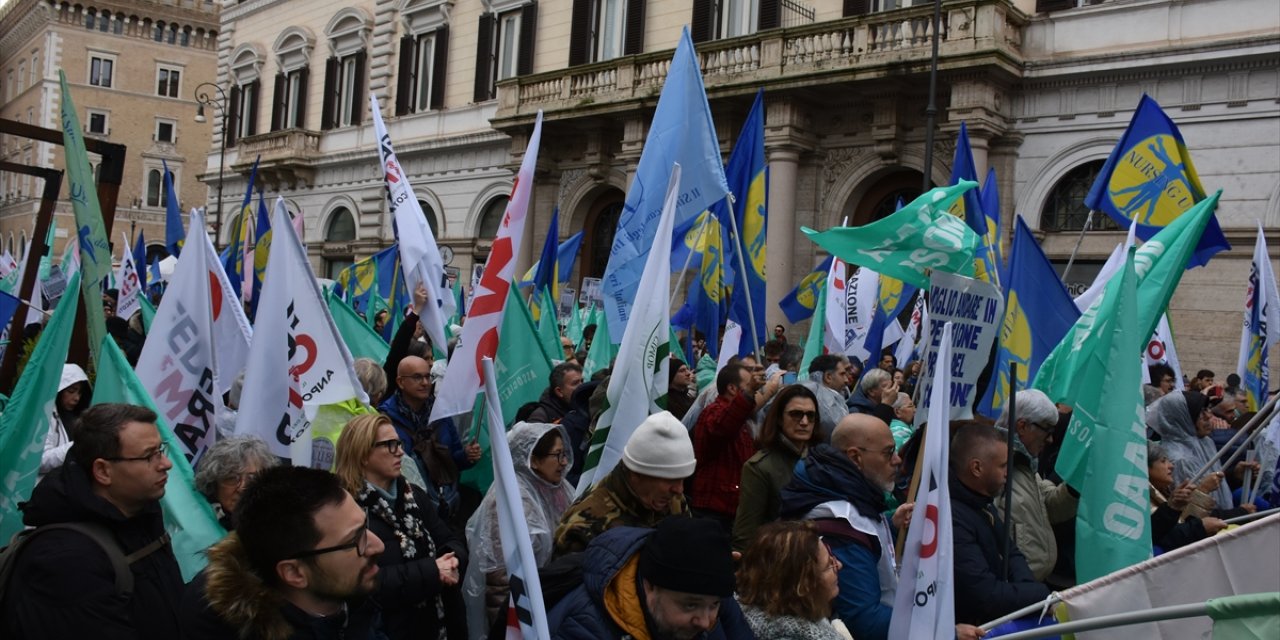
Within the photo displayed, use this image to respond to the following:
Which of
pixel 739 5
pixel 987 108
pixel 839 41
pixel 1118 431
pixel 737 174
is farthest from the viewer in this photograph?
pixel 739 5

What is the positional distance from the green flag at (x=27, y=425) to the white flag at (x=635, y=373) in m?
2.14

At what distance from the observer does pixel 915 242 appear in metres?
5.19

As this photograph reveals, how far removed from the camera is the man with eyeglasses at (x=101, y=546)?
2816mm

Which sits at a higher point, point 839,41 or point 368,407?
point 839,41

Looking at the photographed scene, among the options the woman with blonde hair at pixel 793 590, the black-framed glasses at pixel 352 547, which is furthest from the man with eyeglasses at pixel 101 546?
the woman with blonde hair at pixel 793 590

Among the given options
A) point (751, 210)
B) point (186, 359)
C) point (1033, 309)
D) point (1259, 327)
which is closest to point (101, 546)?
point (186, 359)

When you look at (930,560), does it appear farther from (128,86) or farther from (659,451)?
(128,86)

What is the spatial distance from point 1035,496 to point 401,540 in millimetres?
2527

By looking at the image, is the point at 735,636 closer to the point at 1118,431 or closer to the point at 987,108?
the point at 1118,431

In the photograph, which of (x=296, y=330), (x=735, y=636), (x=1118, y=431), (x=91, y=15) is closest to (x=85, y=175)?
(x=296, y=330)

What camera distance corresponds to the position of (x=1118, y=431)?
4285 mm

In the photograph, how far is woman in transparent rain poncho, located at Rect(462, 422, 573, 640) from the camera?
162 inches

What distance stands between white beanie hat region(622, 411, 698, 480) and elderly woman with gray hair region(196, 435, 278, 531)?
4.23 feet

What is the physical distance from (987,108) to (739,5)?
6159mm
